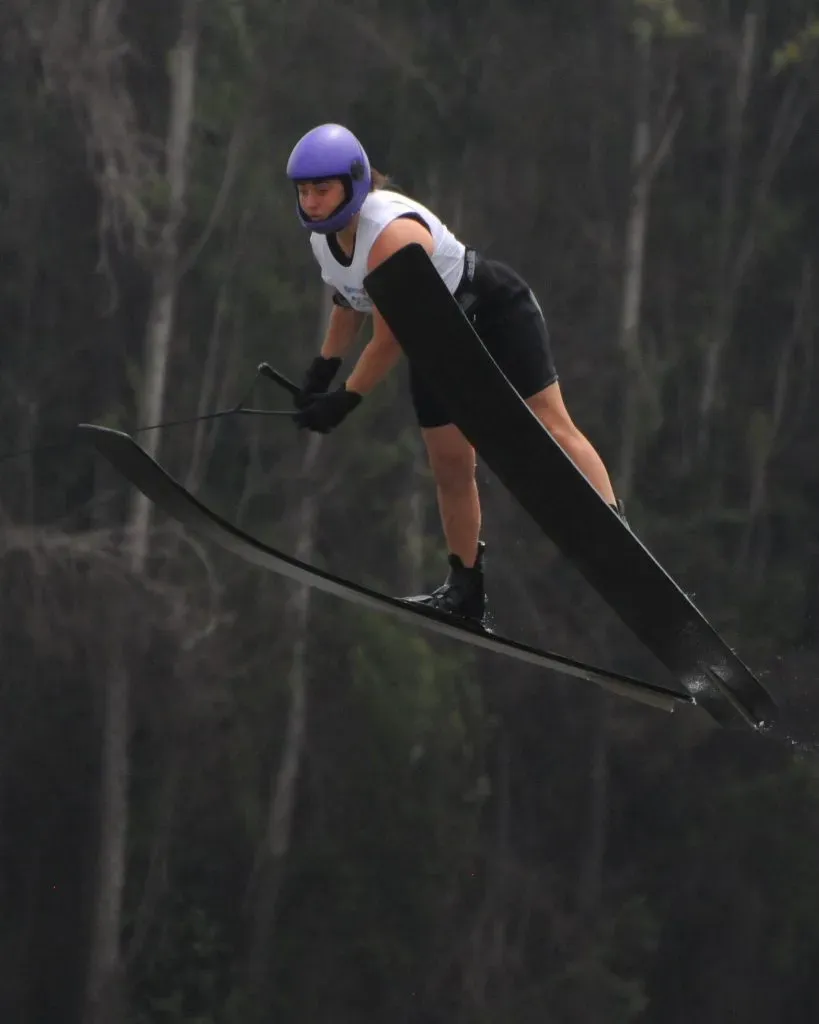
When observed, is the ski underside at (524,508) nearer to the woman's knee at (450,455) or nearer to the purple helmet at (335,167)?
the woman's knee at (450,455)

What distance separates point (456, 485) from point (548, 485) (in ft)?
1.26

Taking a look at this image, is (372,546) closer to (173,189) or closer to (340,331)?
(173,189)

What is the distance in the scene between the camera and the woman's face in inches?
142

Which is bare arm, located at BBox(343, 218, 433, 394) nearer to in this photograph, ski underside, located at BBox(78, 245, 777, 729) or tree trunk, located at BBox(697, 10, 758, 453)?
ski underside, located at BBox(78, 245, 777, 729)

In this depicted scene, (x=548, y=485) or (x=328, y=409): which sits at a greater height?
(x=328, y=409)

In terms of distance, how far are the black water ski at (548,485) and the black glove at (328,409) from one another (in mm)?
236

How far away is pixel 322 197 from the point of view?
3607 millimetres

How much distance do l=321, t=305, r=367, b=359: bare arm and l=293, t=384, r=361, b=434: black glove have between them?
0.26 metres

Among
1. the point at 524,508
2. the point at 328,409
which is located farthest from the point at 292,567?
the point at 524,508

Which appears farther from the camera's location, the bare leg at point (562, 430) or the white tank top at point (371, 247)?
the bare leg at point (562, 430)

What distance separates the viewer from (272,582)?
476 inches

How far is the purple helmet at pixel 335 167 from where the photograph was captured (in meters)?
3.60

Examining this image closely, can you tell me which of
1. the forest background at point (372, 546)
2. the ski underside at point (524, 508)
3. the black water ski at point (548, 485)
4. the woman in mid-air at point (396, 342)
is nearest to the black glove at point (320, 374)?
the woman in mid-air at point (396, 342)

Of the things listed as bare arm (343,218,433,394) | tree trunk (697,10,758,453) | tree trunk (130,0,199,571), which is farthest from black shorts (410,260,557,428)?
tree trunk (697,10,758,453)
